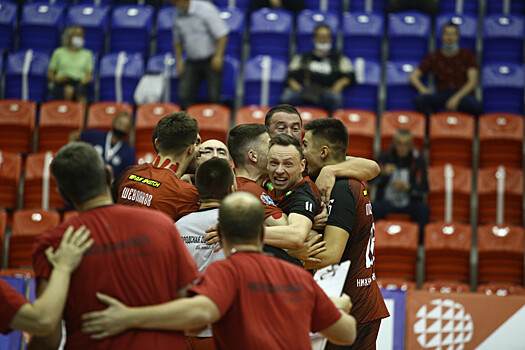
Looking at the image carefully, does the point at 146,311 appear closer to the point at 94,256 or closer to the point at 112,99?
the point at 94,256

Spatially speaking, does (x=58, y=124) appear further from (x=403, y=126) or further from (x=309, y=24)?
(x=403, y=126)

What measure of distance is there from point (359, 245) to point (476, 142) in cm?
685

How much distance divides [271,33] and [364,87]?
1978 millimetres

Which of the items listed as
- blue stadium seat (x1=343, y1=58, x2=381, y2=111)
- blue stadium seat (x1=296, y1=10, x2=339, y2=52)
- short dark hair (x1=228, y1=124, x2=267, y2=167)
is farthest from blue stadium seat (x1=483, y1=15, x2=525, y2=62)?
short dark hair (x1=228, y1=124, x2=267, y2=167)

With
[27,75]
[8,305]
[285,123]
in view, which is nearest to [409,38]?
[27,75]

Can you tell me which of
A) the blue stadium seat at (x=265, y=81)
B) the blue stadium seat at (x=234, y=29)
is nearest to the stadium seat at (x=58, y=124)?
the blue stadium seat at (x=265, y=81)

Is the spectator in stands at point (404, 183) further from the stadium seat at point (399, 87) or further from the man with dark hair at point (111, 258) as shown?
the man with dark hair at point (111, 258)

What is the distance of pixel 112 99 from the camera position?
1223cm

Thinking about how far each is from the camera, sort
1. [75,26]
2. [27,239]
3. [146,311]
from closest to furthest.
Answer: [146,311], [27,239], [75,26]

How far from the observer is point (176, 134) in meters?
4.78

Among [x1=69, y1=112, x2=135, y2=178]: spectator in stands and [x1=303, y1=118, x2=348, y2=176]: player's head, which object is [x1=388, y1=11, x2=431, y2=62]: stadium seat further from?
[x1=303, y1=118, x2=348, y2=176]: player's head

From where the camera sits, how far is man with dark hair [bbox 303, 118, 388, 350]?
496 cm

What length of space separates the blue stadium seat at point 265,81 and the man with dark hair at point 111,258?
8412 mm

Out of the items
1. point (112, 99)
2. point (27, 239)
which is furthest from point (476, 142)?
point (27, 239)
